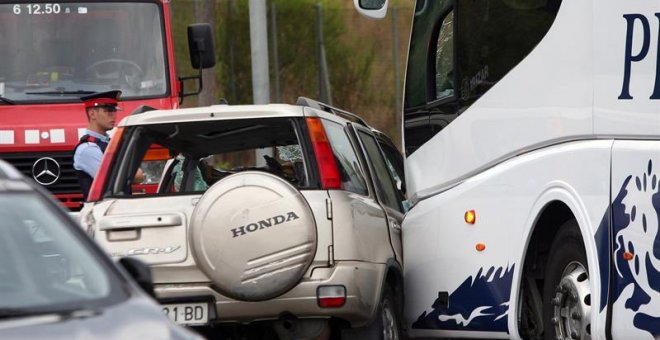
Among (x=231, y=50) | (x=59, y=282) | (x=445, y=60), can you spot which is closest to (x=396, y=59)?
(x=231, y=50)

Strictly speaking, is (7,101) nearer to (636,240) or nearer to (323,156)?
(323,156)

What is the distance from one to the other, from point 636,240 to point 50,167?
8994 mm

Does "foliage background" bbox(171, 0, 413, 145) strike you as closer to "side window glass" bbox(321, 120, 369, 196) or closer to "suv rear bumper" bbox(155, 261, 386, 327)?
"side window glass" bbox(321, 120, 369, 196)

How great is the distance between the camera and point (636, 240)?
7.83m

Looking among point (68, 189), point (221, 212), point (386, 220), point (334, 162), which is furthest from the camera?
point (68, 189)

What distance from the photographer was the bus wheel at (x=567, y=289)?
339 inches

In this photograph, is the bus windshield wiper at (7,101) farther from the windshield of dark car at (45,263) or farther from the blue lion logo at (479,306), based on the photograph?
the windshield of dark car at (45,263)

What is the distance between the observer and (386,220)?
10.9m

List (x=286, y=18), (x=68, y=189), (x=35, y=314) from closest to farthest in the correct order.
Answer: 1. (x=35, y=314)
2. (x=68, y=189)
3. (x=286, y=18)

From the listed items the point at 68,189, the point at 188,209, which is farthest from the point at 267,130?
the point at 68,189

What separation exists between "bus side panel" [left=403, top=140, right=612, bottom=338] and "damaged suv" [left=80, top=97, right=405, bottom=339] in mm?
399

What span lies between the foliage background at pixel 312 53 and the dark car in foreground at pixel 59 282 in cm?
2597

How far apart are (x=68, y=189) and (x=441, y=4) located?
5.84m

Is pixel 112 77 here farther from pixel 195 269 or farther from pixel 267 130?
pixel 195 269
